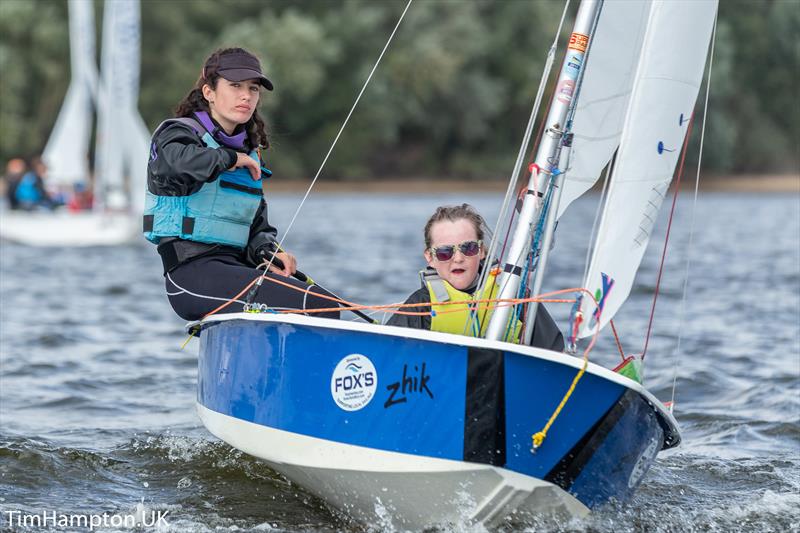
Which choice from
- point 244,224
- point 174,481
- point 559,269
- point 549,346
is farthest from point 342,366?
Answer: point 559,269

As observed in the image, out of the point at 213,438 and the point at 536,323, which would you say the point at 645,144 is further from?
the point at 213,438

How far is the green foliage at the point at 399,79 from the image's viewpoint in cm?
3944

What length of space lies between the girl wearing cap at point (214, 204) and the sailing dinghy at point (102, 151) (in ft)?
50.5

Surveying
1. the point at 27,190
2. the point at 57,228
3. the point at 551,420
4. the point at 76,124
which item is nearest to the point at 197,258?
the point at 551,420

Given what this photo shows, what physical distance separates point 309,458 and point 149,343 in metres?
5.17

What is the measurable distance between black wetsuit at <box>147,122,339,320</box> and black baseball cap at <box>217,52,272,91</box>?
25cm

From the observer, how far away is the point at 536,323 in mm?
4109

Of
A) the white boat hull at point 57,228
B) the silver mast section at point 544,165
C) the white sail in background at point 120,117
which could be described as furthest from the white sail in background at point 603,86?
the white sail in background at point 120,117

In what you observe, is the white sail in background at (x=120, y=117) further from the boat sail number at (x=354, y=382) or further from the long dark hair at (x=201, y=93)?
the boat sail number at (x=354, y=382)

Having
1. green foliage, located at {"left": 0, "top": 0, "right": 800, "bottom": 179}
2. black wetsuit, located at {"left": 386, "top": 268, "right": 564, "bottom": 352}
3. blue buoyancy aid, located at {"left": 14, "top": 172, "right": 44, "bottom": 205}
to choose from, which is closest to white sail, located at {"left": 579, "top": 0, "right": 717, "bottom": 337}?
black wetsuit, located at {"left": 386, "top": 268, "right": 564, "bottom": 352}

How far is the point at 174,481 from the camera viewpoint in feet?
16.3

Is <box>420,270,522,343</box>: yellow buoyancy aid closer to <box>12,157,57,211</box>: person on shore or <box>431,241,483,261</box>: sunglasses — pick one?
<box>431,241,483,261</box>: sunglasses

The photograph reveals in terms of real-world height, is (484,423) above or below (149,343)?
above

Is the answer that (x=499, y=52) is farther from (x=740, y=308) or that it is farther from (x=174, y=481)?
(x=174, y=481)
